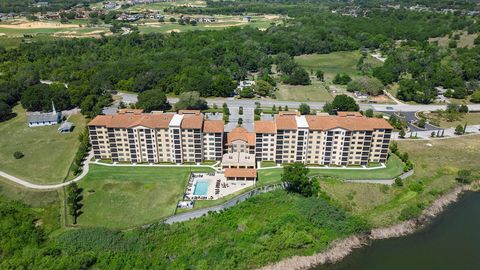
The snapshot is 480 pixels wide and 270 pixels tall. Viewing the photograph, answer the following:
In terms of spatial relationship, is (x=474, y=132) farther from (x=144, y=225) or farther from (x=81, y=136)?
(x=81, y=136)

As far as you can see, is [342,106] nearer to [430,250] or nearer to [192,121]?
[192,121]

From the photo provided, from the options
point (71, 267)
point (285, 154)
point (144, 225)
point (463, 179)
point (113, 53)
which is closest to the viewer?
point (71, 267)

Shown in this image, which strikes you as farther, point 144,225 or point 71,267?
point 144,225

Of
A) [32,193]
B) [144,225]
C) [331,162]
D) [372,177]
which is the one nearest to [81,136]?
[32,193]

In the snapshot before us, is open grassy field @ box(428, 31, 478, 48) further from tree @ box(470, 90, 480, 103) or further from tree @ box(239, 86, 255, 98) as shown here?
tree @ box(239, 86, 255, 98)

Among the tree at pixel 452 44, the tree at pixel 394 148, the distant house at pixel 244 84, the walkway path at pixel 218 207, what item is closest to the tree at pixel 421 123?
the tree at pixel 394 148

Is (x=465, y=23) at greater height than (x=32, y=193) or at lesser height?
greater
